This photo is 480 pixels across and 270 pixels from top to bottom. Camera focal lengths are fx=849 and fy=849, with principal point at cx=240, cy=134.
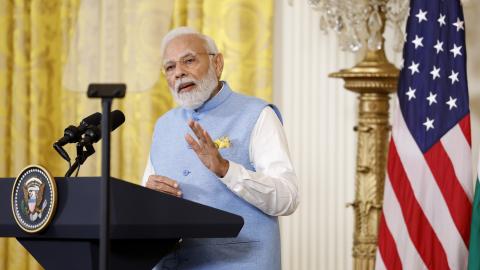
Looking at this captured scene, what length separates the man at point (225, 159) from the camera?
2521 mm

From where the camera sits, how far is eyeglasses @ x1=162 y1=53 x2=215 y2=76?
2.73m

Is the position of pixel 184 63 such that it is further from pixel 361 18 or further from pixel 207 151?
pixel 361 18

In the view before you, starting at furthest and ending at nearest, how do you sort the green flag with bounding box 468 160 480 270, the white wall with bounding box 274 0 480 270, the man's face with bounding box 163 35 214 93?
the white wall with bounding box 274 0 480 270
the green flag with bounding box 468 160 480 270
the man's face with bounding box 163 35 214 93

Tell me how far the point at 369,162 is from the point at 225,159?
71.3 inches

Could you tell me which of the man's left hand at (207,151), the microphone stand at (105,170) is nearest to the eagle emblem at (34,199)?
the microphone stand at (105,170)

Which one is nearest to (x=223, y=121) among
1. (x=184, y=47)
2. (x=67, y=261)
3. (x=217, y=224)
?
(x=184, y=47)

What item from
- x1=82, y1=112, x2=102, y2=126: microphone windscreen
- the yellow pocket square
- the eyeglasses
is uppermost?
the eyeglasses

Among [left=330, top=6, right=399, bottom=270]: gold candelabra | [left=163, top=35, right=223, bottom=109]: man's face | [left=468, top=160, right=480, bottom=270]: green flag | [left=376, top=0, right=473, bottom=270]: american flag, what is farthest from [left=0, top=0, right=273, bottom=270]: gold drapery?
[left=163, top=35, right=223, bottom=109]: man's face

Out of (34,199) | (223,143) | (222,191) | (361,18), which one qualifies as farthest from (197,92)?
(361,18)

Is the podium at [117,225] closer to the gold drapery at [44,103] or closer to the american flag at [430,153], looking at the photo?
the american flag at [430,153]

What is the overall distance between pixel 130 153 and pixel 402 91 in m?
1.72

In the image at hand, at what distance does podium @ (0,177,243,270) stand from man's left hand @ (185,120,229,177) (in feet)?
0.65

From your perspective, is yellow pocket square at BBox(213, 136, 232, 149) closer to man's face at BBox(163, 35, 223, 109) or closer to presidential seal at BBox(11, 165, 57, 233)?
man's face at BBox(163, 35, 223, 109)

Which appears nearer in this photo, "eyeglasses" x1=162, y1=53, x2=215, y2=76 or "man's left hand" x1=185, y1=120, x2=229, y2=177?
"man's left hand" x1=185, y1=120, x2=229, y2=177
